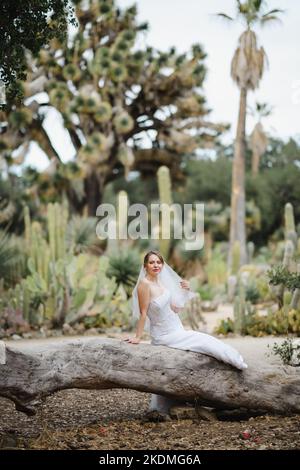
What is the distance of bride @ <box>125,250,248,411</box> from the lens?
18.2 feet

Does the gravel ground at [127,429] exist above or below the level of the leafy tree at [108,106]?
below

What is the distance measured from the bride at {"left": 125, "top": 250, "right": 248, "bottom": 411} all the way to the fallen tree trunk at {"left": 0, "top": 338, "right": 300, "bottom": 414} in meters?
0.08

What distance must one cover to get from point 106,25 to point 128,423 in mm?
22308

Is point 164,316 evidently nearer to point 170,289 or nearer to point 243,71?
point 170,289

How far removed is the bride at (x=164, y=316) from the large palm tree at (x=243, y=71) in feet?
55.3

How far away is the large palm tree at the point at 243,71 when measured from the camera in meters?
22.9

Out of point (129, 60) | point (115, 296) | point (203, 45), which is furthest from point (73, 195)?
point (115, 296)

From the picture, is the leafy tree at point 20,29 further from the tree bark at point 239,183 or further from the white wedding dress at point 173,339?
the tree bark at point 239,183

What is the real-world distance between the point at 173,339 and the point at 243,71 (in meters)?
18.8

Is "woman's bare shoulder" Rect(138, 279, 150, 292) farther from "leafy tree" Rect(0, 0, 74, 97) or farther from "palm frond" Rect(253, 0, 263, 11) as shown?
"palm frond" Rect(253, 0, 263, 11)

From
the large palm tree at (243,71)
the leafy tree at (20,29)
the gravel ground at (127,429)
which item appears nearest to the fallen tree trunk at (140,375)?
the gravel ground at (127,429)

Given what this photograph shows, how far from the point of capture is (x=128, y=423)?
5711 mm

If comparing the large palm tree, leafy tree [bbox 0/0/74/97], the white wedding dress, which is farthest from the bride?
the large palm tree
